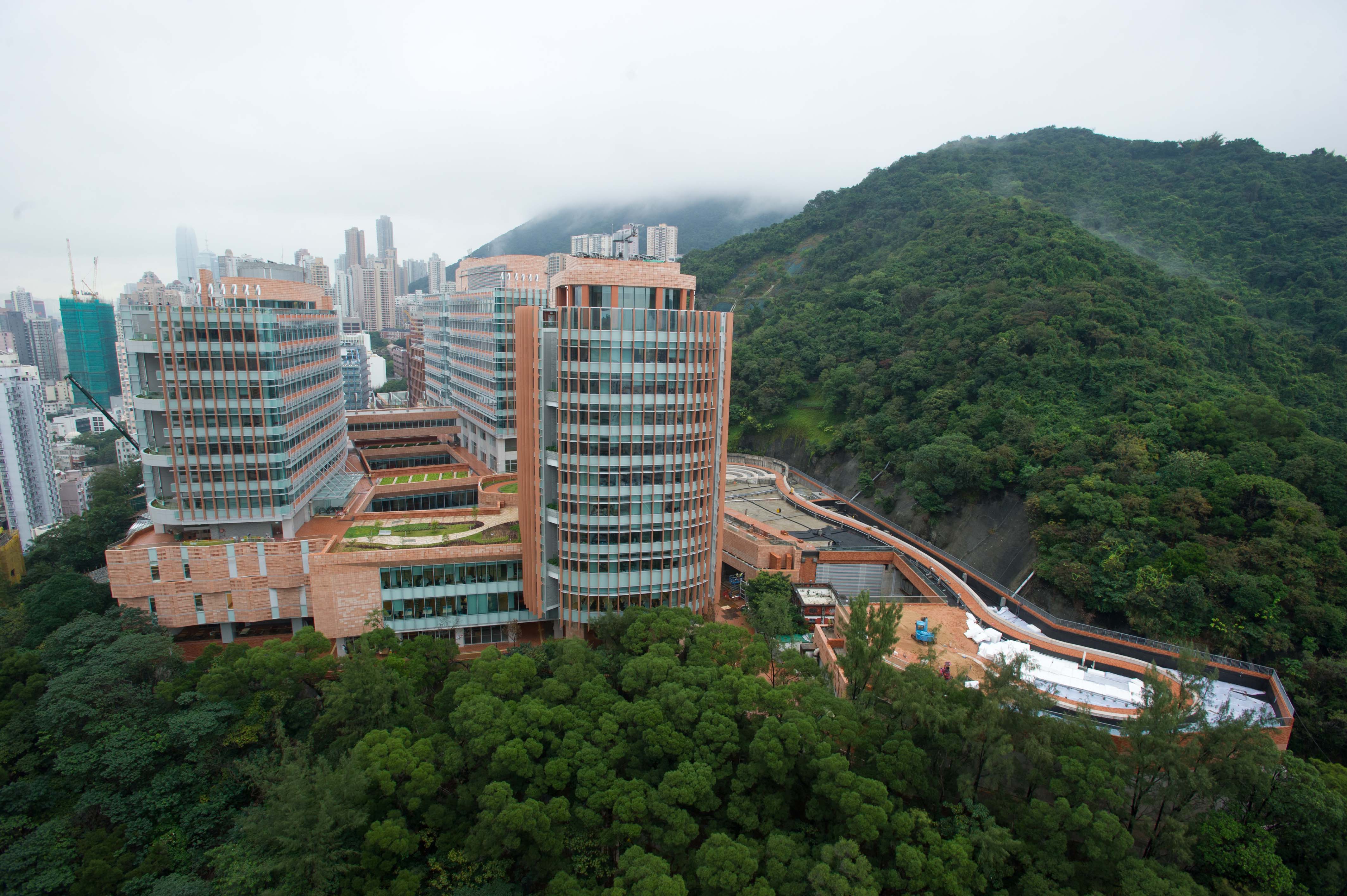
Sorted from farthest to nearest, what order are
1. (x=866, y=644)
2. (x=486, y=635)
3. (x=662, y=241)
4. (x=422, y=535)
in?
(x=662, y=241)
(x=486, y=635)
(x=422, y=535)
(x=866, y=644)

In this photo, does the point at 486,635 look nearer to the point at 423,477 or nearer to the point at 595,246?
the point at 423,477

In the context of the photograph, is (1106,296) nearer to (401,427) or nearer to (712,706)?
(712,706)

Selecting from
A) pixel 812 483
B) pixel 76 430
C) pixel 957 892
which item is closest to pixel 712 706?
pixel 957 892

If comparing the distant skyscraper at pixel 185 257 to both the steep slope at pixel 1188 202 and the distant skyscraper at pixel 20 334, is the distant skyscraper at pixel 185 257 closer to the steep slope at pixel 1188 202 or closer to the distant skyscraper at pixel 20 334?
the distant skyscraper at pixel 20 334

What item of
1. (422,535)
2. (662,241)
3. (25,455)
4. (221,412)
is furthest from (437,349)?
(662,241)

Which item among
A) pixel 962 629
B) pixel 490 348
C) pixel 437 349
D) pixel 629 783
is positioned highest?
pixel 490 348

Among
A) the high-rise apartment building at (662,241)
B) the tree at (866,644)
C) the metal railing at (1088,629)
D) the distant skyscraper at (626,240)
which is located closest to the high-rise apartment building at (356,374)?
the high-rise apartment building at (662,241)
